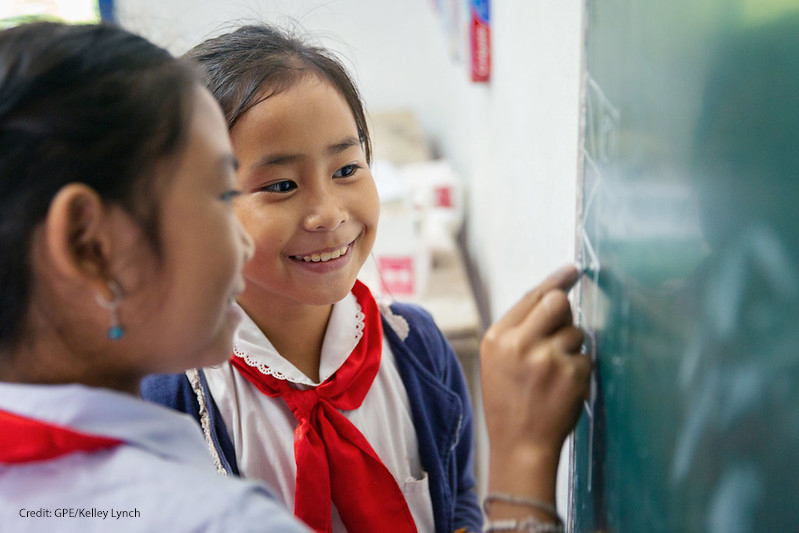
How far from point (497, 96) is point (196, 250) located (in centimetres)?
103

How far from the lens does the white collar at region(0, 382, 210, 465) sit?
17.2 inches

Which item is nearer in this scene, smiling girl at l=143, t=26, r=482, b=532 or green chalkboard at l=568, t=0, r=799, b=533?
green chalkboard at l=568, t=0, r=799, b=533

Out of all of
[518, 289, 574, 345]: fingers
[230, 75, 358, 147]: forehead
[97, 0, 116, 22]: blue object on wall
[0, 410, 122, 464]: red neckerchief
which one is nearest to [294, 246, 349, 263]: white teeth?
[230, 75, 358, 147]: forehead

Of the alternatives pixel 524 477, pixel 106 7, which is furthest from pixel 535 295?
pixel 106 7

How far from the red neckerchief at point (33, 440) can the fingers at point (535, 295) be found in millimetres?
329

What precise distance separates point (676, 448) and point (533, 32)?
0.63 metres

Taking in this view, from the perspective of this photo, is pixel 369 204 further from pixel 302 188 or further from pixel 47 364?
pixel 47 364

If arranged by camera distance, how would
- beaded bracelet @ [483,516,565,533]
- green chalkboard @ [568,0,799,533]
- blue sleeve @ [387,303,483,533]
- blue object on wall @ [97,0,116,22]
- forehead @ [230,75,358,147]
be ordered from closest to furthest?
green chalkboard @ [568,0,799,533]
beaded bracelet @ [483,516,565,533]
forehead @ [230,75,358,147]
blue sleeve @ [387,303,483,533]
blue object on wall @ [97,0,116,22]

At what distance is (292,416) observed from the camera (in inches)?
30.1

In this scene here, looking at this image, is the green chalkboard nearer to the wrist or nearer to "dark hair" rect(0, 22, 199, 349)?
the wrist

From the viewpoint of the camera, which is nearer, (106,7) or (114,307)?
(114,307)

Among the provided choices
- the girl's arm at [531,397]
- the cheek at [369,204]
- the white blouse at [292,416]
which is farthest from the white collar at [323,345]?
the girl's arm at [531,397]

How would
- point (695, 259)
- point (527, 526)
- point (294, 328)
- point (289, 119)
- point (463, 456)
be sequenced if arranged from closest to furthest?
point (695, 259)
point (527, 526)
point (289, 119)
point (294, 328)
point (463, 456)

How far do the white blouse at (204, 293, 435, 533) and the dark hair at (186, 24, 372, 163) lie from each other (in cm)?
23
